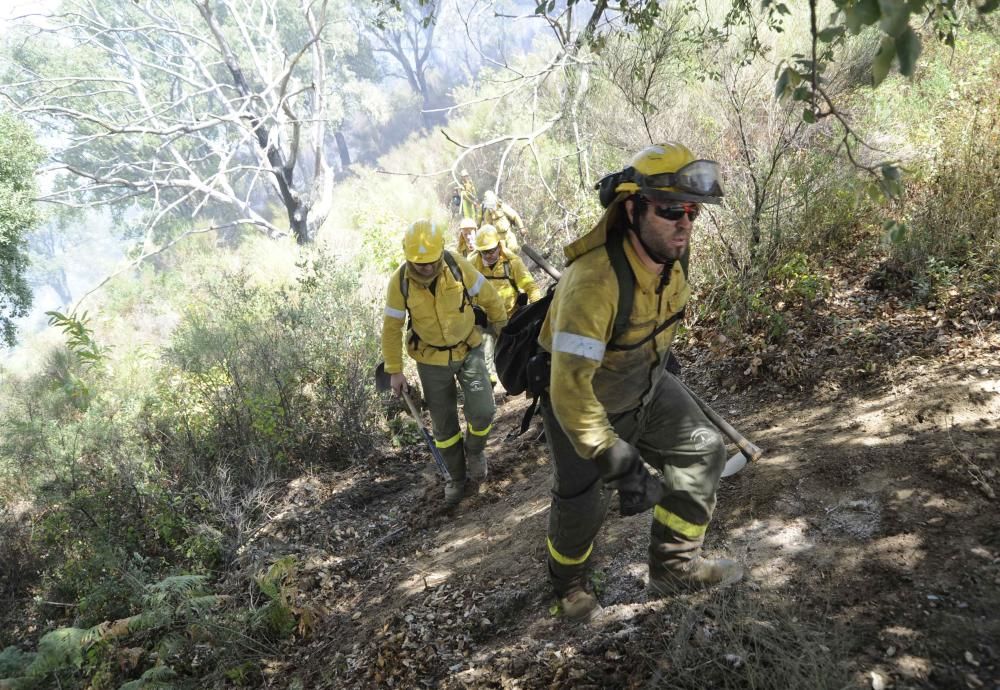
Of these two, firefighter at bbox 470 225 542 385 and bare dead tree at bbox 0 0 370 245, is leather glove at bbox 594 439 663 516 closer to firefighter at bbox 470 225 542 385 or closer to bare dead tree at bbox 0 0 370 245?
firefighter at bbox 470 225 542 385

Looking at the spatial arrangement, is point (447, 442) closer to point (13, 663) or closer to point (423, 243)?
point (423, 243)

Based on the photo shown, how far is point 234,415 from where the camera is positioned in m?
5.86

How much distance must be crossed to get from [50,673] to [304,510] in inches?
75.8

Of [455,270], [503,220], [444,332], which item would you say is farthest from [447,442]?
[503,220]

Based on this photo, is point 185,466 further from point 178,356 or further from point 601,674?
point 601,674

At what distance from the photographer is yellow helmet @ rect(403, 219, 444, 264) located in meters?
4.06

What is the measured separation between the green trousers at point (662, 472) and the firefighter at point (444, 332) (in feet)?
6.08

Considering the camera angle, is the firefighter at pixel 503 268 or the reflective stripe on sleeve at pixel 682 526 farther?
the firefighter at pixel 503 268

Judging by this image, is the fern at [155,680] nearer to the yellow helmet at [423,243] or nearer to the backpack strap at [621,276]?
the yellow helmet at [423,243]

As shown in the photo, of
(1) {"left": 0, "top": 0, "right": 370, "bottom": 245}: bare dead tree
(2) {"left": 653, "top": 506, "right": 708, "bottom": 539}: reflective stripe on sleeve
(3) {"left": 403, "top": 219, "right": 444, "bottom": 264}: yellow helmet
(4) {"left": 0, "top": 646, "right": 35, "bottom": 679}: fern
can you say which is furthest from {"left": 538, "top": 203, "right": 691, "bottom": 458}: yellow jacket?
(1) {"left": 0, "top": 0, "right": 370, "bottom": 245}: bare dead tree

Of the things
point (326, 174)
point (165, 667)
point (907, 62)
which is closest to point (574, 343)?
point (907, 62)

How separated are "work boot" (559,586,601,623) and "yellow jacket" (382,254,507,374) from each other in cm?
212

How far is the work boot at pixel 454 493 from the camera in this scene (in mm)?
4895

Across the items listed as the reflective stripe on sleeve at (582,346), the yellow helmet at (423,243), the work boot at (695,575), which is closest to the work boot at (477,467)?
the yellow helmet at (423,243)
